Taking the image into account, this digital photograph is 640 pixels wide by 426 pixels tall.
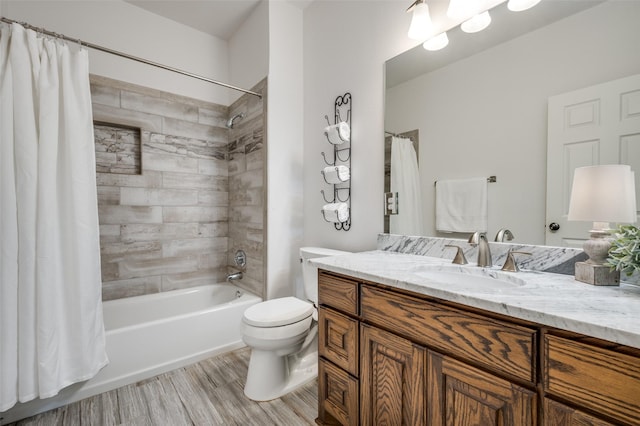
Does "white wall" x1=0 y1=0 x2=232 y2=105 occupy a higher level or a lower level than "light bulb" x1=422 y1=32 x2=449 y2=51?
higher

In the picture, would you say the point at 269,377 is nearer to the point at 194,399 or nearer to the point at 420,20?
the point at 194,399

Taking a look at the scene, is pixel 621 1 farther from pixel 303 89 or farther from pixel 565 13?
pixel 303 89

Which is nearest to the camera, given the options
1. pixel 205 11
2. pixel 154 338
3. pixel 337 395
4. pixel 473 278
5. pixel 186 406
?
pixel 473 278

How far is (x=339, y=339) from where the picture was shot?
4.28 ft

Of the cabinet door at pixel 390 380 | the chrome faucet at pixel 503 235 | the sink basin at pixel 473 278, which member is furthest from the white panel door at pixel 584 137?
the cabinet door at pixel 390 380

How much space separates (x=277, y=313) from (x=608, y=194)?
1.54 metres

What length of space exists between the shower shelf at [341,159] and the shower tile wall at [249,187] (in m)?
0.55

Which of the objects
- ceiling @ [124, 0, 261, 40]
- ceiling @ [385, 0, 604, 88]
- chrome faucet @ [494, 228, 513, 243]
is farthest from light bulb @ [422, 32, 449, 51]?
ceiling @ [124, 0, 261, 40]

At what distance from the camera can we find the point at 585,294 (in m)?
0.85

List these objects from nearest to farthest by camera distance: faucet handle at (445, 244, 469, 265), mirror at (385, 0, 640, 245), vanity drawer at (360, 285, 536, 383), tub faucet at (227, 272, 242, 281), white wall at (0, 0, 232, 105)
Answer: vanity drawer at (360, 285, 536, 383)
mirror at (385, 0, 640, 245)
faucet handle at (445, 244, 469, 265)
white wall at (0, 0, 232, 105)
tub faucet at (227, 272, 242, 281)

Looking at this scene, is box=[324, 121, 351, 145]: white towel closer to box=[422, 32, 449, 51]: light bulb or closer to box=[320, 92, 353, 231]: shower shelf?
box=[320, 92, 353, 231]: shower shelf

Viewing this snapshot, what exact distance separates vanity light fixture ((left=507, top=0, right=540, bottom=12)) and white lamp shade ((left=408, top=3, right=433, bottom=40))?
0.35m

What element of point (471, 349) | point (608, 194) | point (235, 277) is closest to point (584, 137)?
point (608, 194)

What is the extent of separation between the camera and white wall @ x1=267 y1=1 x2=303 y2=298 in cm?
228
